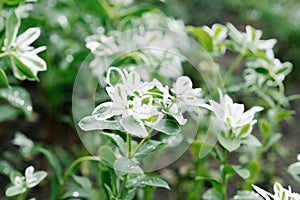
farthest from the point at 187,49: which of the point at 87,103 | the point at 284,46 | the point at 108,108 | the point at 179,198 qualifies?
the point at 284,46

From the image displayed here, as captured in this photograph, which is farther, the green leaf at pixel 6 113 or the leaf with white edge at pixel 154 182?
the green leaf at pixel 6 113

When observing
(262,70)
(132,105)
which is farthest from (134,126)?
(262,70)

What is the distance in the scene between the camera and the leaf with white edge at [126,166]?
0.89 meters

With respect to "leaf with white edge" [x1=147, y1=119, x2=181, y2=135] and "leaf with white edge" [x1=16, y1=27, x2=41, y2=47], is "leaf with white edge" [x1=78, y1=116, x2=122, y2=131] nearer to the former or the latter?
"leaf with white edge" [x1=147, y1=119, x2=181, y2=135]

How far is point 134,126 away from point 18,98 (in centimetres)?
49

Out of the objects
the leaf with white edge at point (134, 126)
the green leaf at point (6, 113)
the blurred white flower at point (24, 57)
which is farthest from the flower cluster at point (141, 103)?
the green leaf at point (6, 113)

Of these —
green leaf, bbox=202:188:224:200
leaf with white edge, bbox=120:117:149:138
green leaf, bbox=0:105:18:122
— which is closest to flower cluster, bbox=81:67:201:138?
leaf with white edge, bbox=120:117:149:138

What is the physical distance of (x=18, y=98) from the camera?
1219mm

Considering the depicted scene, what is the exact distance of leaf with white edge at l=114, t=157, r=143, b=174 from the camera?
0.89 meters

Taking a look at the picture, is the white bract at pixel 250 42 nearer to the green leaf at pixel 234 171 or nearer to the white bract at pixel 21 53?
the green leaf at pixel 234 171

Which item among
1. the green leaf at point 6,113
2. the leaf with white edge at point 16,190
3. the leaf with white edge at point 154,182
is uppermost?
the leaf with white edge at point 154,182

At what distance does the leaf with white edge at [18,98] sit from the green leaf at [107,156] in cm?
28

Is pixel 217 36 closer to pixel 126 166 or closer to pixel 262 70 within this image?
pixel 262 70

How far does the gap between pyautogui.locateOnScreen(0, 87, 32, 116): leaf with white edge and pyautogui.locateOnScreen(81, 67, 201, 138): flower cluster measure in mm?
393
